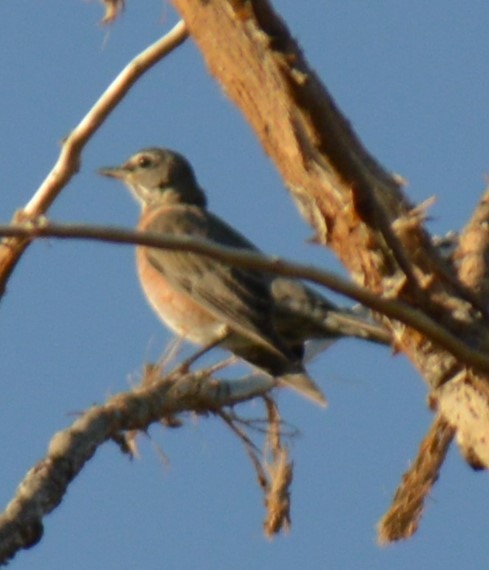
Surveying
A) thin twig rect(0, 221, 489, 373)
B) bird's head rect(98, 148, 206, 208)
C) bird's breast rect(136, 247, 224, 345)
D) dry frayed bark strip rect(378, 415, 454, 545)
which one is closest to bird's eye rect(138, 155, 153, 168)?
bird's head rect(98, 148, 206, 208)

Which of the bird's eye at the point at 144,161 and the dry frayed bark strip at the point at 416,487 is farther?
the bird's eye at the point at 144,161

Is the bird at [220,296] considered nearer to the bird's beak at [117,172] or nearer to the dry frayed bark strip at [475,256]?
the bird's beak at [117,172]

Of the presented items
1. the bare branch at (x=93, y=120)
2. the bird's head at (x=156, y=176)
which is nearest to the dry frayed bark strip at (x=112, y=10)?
the bare branch at (x=93, y=120)

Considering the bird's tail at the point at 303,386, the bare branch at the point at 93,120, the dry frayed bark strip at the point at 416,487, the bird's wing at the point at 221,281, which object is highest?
the bare branch at the point at 93,120

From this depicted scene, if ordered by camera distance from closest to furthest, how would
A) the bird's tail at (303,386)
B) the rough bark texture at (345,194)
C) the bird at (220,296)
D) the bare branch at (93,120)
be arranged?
1. the rough bark texture at (345,194)
2. the bare branch at (93,120)
3. the bird's tail at (303,386)
4. the bird at (220,296)

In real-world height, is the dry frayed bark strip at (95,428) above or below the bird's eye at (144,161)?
below

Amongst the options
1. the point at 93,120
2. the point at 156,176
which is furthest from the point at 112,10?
the point at 156,176

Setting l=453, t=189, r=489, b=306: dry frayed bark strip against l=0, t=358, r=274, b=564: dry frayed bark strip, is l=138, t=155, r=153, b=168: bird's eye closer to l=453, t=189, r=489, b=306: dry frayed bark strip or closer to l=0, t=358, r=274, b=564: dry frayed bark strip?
l=0, t=358, r=274, b=564: dry frayed bark strip
